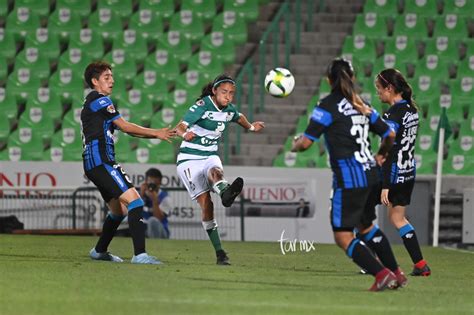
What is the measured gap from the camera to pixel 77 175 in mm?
20734

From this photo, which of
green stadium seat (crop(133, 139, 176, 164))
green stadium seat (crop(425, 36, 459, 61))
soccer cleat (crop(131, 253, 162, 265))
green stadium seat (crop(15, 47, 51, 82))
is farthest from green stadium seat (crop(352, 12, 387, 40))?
soccer cleat (crop(131, 253, 162, 265))

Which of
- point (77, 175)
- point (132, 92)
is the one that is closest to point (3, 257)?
point (77, 175)

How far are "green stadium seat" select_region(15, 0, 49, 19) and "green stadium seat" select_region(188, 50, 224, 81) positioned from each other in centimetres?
319

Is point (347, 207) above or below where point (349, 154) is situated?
below

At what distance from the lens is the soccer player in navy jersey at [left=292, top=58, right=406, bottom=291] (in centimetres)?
962

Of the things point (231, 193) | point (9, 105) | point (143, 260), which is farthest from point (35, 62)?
point (143, 260)

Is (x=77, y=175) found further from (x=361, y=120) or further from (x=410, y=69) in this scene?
(x=361, y=120)

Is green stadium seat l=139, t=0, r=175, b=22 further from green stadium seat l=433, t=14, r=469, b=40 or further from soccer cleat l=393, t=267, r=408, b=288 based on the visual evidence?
soccer cleat l=393, t=267, r=408, b=288

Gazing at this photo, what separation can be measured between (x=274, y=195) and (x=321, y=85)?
3358 mm

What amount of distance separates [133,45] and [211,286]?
1406cm

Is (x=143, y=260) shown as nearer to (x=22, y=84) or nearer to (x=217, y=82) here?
(x=217, y=82)

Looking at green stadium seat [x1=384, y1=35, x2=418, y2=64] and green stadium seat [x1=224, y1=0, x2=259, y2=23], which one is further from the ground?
green stadium seat [x1=224, y1=0, x2=259, y2=23]

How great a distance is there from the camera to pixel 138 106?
22.7 m

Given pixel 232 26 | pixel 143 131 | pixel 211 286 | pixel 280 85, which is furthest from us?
pixel 232 26
